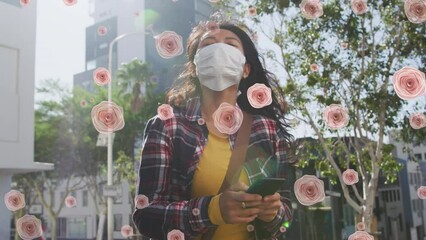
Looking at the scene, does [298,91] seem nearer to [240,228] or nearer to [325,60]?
[325,60]

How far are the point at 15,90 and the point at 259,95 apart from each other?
21.0ft

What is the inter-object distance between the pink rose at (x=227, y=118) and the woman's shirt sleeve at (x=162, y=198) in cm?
20

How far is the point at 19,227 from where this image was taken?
2.65 m

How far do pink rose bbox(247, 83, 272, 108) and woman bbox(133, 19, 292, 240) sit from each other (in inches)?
1.0

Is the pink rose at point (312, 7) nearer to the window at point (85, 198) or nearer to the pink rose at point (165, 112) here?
the pink rose at point (165, 112)

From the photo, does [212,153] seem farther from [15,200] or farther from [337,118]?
[15,200]

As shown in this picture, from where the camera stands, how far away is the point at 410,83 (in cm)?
244

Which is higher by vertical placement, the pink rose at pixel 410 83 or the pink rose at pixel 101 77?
the pink rose at pixel 101 77

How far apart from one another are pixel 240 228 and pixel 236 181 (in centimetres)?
21

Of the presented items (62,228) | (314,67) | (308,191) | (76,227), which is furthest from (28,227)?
(62,228)

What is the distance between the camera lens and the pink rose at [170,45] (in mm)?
2697

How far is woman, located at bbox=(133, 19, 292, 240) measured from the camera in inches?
81.7

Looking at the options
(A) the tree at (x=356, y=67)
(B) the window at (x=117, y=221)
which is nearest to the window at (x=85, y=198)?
(B) the window at (x=117, y=221)
